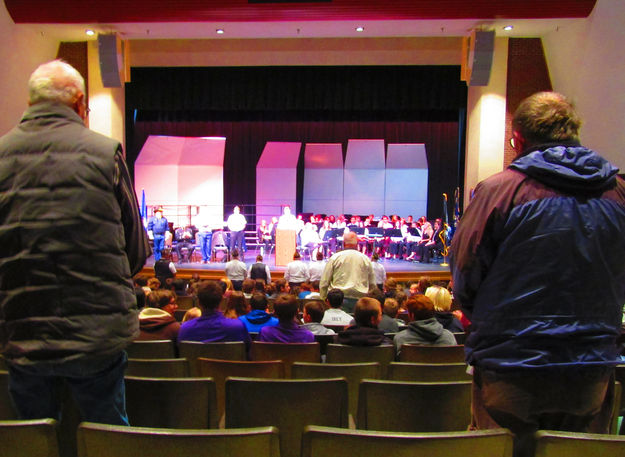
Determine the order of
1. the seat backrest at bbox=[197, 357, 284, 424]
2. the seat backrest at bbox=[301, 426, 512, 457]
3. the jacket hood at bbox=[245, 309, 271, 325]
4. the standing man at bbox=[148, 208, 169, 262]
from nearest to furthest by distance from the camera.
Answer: the seat backrest at bbox=[301, 426, 512, 457] → the seat backrest at bbox=[197, 357, 284, 424] → the jacket hood at bbox=[245, 309, 271, 325] → the standing man at bbox=[148, 208, 169, 262]

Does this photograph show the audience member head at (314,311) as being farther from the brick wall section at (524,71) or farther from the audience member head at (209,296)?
the brick wall section at (524,71)

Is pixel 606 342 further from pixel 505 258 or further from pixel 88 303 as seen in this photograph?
pixel 88 303

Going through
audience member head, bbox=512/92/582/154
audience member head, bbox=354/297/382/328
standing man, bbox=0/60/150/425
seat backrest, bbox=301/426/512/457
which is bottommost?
audience member head, bbox=354/297/382/328

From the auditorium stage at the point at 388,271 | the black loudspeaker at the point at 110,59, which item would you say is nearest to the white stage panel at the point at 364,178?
the auditorium stage at the point at 388,271

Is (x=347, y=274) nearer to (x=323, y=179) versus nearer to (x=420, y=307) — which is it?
(x=420, y=307)

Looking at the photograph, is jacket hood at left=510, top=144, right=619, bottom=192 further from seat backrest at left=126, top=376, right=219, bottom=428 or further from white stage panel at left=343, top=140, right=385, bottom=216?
white stage panel at left=343, top=140, right=385, bottom=216

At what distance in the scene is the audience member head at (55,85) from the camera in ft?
4.99

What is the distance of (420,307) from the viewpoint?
3387 millimetres

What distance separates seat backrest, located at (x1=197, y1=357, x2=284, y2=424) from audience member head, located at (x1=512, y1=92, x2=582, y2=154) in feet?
5.01

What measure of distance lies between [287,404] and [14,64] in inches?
391

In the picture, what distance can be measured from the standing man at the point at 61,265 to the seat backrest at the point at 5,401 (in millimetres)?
555

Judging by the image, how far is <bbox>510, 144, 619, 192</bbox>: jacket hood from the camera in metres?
1.36

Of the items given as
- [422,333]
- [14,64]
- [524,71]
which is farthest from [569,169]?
[524,71]

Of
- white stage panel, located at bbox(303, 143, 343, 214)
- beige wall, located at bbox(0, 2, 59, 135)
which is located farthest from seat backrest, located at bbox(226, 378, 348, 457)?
white stage panel, located at bbox(303, 143, 343, 214)
